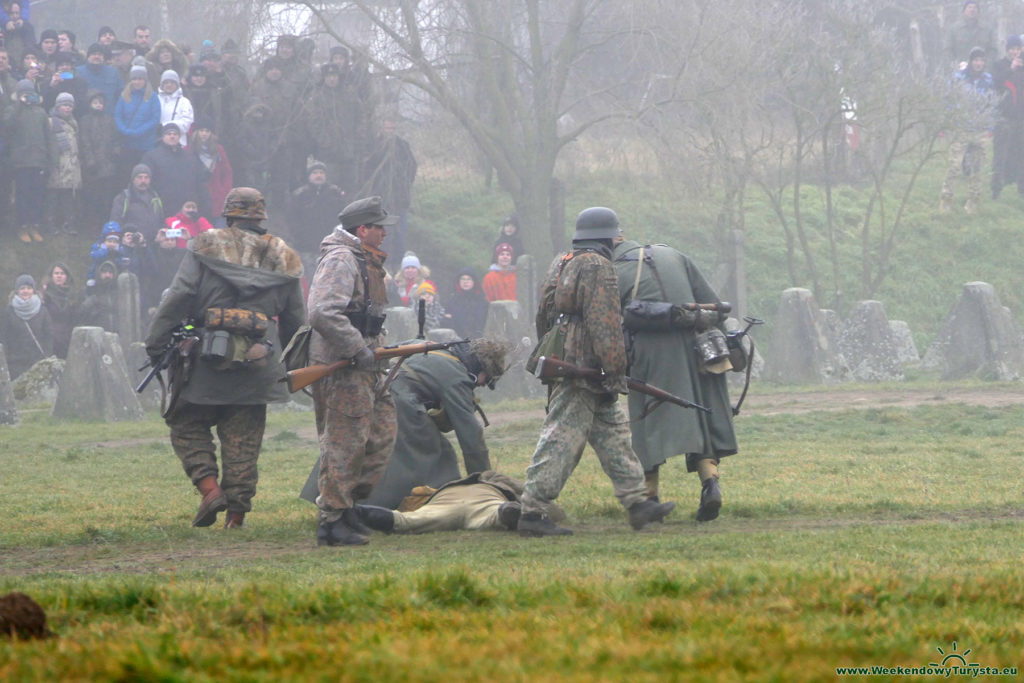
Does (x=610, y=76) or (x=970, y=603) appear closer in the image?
(x=970, y=603)

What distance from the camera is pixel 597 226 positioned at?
25.2 feet

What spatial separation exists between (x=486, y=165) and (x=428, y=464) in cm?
1732

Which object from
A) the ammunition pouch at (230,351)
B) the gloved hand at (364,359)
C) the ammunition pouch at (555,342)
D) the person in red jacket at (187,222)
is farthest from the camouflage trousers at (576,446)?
the person in red jacket at (187,222)

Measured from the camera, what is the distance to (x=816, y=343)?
19531 millimetres

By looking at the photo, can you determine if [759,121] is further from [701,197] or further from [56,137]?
[56,137]

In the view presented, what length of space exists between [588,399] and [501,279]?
13587 mm

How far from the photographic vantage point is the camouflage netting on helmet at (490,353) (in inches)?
329

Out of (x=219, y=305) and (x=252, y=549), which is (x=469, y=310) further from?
(x=252, y=549)

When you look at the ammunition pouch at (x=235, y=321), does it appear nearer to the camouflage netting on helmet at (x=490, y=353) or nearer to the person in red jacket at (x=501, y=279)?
the camouflage netting on helmet at (x=490, y=353)

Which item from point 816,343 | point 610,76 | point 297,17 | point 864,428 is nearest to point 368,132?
point 297,17

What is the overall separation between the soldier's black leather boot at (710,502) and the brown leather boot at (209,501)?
274 centimetres

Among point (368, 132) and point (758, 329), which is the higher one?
point (368, 132)

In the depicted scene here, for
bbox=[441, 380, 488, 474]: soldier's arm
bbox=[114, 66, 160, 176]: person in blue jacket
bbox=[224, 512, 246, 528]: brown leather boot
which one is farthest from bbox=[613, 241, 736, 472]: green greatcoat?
bbox=[114, 66, 160, 176]: person in blue jacket

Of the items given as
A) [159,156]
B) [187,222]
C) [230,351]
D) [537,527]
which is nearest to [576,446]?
[537,527]
